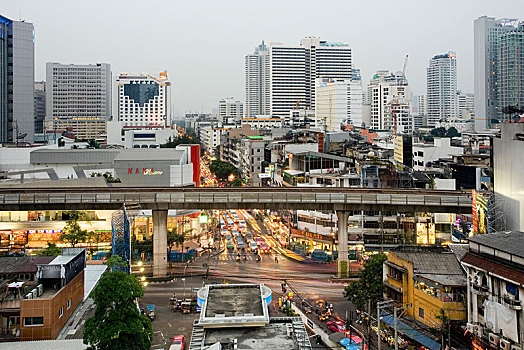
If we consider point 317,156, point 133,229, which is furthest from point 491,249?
point 317,156

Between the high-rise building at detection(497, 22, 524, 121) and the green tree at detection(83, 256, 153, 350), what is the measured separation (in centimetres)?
17004

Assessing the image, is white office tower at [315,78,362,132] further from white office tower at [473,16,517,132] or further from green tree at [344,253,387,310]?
green tree at [344,253,387,310]

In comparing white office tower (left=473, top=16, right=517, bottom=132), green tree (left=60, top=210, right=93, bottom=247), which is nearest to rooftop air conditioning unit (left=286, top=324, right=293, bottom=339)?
green tree (left=60, top=210, right=93, bottom=247)

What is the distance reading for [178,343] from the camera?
2834 centimetres

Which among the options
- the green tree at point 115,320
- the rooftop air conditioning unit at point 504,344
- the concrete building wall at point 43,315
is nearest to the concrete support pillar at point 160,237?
the concrete building wall at point 43,315

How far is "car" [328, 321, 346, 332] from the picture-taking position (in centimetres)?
3056

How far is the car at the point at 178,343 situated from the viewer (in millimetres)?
27297

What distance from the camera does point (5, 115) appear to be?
107 meters

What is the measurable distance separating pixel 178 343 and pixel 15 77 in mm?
97850

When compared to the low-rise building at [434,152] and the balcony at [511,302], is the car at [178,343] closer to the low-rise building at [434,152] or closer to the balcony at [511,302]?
the balcony at [511,302]

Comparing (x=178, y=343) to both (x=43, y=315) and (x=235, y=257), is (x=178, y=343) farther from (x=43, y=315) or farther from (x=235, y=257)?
(x=235, y=257)

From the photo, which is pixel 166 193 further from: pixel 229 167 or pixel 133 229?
pixel 229 167

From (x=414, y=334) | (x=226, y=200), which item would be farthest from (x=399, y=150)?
(x=414, y=334)

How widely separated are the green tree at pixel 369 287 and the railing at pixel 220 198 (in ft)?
38.4
